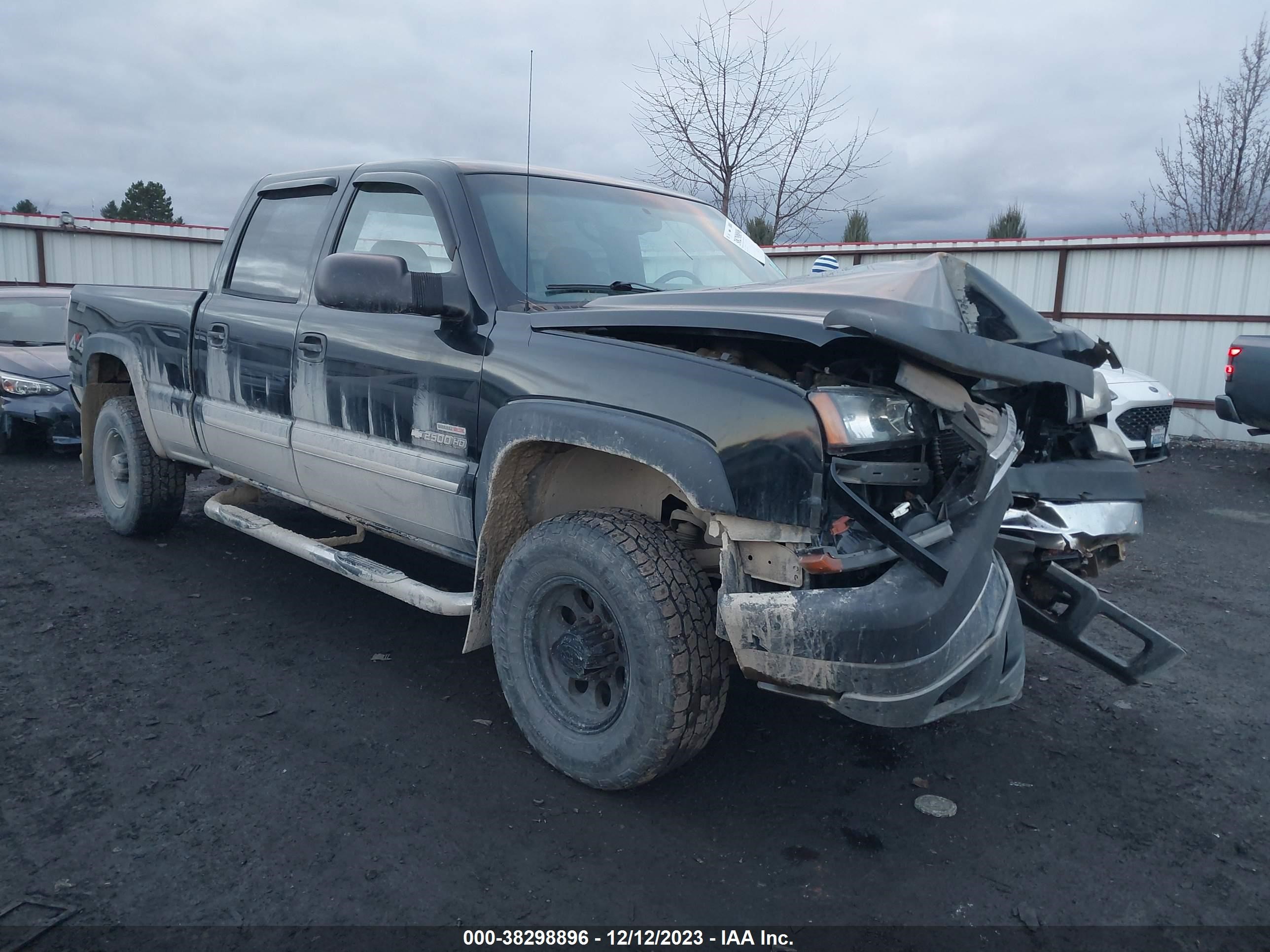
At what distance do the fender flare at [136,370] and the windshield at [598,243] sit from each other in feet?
8.99

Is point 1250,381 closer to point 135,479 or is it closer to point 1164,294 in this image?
point 1164,294

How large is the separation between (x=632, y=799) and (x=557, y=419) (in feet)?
3.99

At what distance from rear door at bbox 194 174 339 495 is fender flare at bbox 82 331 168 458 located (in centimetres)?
65

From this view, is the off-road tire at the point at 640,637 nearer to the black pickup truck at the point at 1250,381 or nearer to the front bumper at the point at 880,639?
the front bumper at the point at 880,639

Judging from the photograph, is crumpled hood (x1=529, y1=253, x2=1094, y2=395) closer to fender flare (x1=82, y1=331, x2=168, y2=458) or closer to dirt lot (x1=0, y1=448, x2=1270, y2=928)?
Answer: dirt lot (x1=0, y1=448, x2=1270, y2=928)

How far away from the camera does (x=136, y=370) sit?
5.14 m

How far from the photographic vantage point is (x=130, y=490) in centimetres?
545

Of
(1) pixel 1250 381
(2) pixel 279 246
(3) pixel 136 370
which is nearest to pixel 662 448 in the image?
(2) pixel 279 246

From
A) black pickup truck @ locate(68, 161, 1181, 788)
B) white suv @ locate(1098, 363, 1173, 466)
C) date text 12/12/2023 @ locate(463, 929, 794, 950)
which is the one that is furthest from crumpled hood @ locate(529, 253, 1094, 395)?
white suv @ locate(1098, 363, 1173, 466)

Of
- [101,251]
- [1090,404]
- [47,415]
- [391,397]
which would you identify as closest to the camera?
[1090,404]

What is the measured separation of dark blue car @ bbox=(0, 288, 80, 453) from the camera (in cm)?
843

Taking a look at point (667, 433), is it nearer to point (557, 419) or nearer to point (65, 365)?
point (557, 419)

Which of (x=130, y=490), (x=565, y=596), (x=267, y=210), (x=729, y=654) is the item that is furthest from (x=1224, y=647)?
(x=130, y=490)

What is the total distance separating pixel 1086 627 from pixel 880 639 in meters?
1.43
